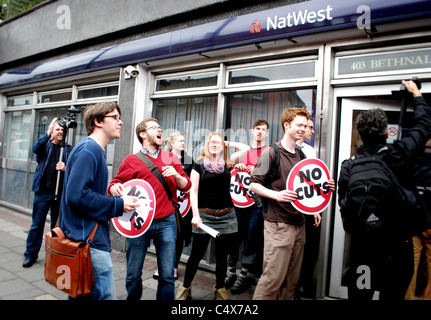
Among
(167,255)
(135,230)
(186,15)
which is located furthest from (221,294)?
(186,15)

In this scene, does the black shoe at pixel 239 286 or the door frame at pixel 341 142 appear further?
the black shoe at pixel 239 286

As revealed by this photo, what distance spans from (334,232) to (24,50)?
8.85m

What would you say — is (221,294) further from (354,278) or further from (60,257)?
(60,257)

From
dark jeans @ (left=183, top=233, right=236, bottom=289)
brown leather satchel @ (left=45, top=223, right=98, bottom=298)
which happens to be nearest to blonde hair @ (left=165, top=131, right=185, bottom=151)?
dark jeans @ (left=183, top=233, right=236, bottom=289)

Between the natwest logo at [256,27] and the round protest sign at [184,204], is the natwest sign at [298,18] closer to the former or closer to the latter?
the natwest logo at [256,27]

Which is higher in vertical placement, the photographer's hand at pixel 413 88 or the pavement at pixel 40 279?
the photographer's hand at pixel 413 88

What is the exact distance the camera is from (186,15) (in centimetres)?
516

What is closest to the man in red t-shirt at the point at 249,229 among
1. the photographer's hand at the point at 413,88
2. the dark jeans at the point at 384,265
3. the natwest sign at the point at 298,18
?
the natwest sign at the point at 298,18

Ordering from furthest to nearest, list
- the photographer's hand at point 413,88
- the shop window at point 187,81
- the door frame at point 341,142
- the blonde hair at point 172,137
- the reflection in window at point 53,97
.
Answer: the reflection in window at point 53,97
the shop window at point 187,81
the blonde hair at point 172,137
the door frame at point 341,142
the photographer's hand at point 413,88

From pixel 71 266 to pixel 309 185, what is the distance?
2.10m

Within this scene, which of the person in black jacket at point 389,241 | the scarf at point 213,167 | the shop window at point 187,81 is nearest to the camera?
the person in black jacket at point 389,241

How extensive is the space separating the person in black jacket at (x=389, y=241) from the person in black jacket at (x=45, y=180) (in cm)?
400

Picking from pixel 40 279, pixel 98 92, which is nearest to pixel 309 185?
pixel 40 279

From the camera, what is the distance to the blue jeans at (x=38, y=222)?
181 inches
